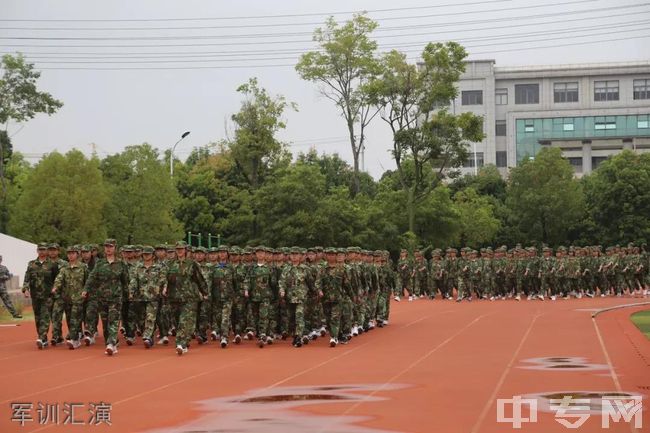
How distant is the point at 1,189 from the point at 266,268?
3097 cm

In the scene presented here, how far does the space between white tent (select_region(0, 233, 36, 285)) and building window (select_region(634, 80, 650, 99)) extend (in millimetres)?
67942

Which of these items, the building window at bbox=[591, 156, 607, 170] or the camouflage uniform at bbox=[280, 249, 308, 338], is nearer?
the camouflage uniform at bbox=[280, 249, 308, 338]

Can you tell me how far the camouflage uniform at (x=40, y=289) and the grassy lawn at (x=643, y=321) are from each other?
11.7m

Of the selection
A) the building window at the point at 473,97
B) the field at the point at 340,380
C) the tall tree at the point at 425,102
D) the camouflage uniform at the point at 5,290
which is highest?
the building window at the point at 473,97

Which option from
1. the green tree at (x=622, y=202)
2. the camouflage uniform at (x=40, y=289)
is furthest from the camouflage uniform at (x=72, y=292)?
the green tree at (x=622, y=202)

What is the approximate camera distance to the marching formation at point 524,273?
123 feet

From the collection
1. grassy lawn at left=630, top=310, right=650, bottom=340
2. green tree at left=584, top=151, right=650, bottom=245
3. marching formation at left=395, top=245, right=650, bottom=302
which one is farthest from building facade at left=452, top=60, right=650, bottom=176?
grassy lawn at left=630, top=310, right=650, bottom=340

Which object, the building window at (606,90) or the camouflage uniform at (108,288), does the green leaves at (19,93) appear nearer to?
the camouflage uniform at (108,288)

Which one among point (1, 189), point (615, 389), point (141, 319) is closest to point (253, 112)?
point (1, 189)

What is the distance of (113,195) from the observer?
4253 centimetres

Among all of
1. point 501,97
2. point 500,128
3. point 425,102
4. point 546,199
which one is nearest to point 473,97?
point 501,97

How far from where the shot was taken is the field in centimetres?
1005

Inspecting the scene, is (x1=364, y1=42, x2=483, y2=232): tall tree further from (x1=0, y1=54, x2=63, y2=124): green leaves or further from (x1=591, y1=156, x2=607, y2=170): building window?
(x1=591, y1=156, x2=607, y2=170): building window

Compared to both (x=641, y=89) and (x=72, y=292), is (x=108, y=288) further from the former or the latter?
(x=641, y=89)
